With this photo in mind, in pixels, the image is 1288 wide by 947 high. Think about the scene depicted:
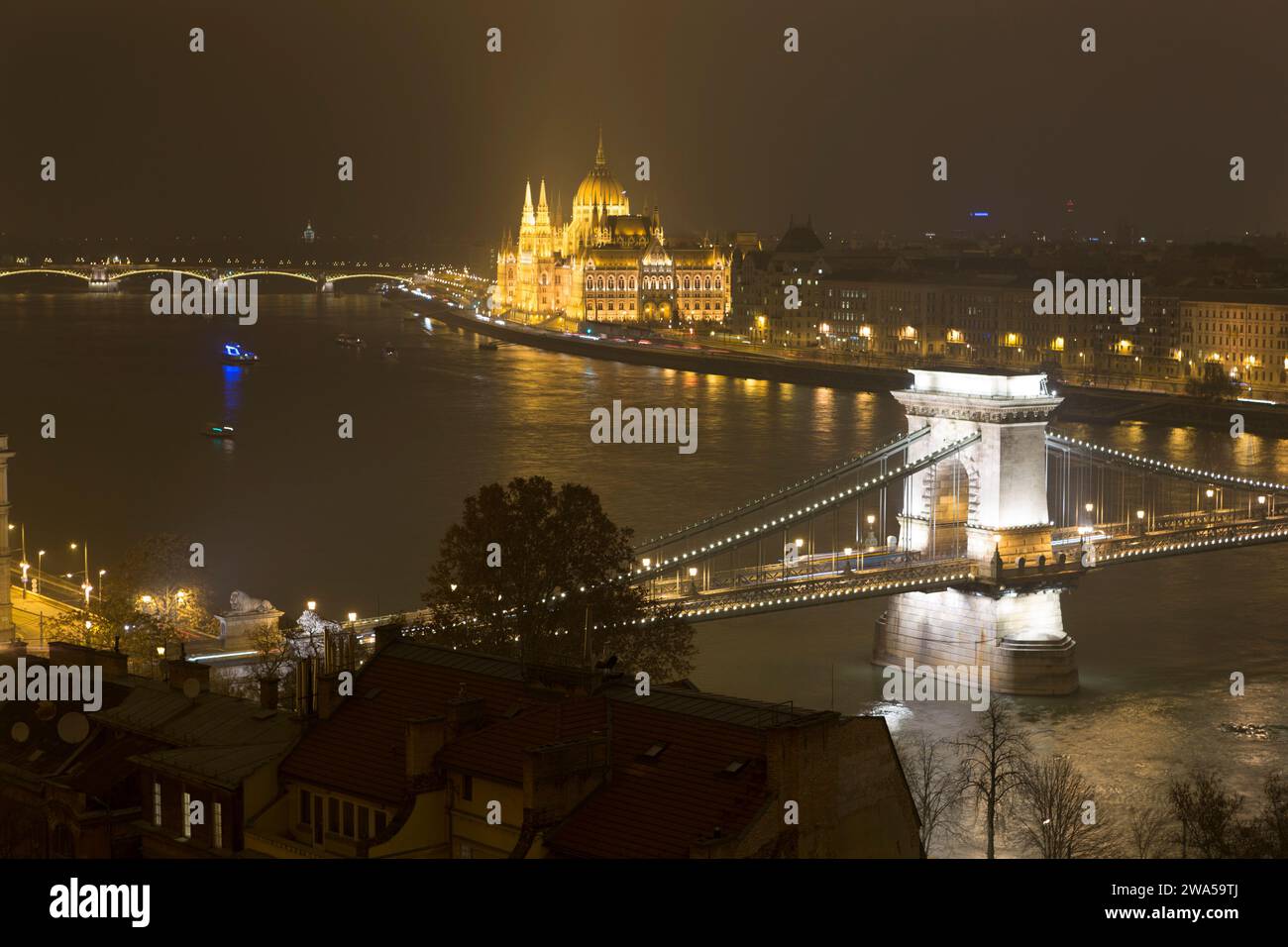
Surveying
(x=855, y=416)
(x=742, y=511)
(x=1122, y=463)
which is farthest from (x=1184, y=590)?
(x=855, y=416)

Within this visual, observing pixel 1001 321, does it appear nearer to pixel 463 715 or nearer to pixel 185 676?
pixel 185 676

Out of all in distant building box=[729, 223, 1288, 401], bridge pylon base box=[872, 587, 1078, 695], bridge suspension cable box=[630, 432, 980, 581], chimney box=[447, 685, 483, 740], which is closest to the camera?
chimney box=[447, 685, 483, 740]

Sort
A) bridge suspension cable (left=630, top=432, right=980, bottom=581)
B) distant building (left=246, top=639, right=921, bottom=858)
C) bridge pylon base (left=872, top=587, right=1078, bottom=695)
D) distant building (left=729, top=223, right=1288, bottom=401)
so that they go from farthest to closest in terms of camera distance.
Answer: distant building (left=729, top=223, right=1288, bottom=401) → bridge suspension cable (left=630, top=432, right=980, bottom=581) → bridge pylon base (left=872, top=587, right=1078, bottom=695) → distant building (left=246, top=639, right=921, bottom=858)

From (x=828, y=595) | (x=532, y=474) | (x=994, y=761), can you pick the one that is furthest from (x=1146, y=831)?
(x=532, y=474)

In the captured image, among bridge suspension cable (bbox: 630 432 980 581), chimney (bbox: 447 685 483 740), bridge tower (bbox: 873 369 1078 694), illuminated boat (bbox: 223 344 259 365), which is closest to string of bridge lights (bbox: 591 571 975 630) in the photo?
bridge tower (bbox: 873 369 1078 694)

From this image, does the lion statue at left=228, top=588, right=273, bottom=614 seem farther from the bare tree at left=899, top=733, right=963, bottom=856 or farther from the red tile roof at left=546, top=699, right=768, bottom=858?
the red tile roof at left=546, top=699, right=768, bottom=858
